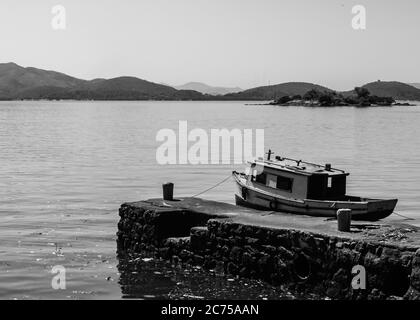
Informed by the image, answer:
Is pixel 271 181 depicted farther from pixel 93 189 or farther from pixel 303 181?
pixel 93 189

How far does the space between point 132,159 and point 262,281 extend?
158ft

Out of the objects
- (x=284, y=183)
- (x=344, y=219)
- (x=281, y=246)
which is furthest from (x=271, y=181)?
(x=344, y=219)

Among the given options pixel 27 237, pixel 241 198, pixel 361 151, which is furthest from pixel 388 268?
pixel 361 151

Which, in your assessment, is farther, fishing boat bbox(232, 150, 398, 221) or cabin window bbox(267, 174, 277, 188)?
cabin window bbox(267, 174, 277, 188)

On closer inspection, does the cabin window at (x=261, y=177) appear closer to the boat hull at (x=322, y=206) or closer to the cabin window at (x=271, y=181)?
the cabin window at (x=271, y=181)

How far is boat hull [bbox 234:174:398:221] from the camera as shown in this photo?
26.6m

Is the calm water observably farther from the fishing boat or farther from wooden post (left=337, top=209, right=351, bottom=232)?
the fishing boat

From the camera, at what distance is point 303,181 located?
28.6 m

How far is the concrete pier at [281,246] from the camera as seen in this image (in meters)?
19.4

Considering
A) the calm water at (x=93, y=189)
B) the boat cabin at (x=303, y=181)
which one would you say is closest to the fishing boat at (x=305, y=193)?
the boat cabin at (x=303, y=181)

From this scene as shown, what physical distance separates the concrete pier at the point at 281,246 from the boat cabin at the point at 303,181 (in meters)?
2.85

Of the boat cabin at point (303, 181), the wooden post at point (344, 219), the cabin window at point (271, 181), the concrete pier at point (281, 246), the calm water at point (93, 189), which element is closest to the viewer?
the concrete pier at point (281, 246)

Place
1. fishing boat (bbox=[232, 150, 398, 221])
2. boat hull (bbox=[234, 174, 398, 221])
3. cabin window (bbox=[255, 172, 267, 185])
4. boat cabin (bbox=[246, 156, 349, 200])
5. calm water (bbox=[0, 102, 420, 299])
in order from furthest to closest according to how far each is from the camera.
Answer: cabin window (bbox=[255, 172, 267, 185]) → boat cabin (bbox=[246, 156, 349, 200]) → fishing boat (bbox=[232, 150, 398, 221]) → boat hull (bbox=[234, 174, 398, 221]) → calm water (bbox=[0, 102, 420, 299])

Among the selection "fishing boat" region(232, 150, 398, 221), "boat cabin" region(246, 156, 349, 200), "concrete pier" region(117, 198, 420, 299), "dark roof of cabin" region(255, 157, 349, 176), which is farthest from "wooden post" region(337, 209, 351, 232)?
"dark roof of cabin" region(255, 157, 349, 176)
